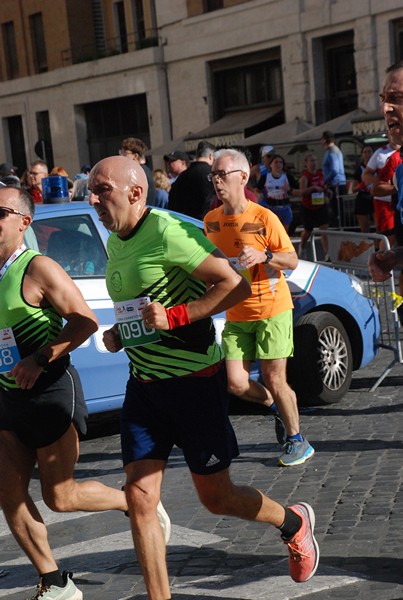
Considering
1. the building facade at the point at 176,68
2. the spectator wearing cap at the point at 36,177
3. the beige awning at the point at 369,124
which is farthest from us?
the building facade at the point at 176,68

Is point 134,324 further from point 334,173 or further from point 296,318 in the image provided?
point 334,173

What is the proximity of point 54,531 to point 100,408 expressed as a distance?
1.67 m

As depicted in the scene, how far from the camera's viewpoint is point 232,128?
33.2m

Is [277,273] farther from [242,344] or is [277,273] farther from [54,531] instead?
[54,531]

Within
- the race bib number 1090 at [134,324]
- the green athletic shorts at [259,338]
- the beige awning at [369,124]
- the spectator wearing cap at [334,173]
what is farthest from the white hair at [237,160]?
the beige awning at [369,124]

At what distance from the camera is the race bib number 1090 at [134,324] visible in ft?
14.8

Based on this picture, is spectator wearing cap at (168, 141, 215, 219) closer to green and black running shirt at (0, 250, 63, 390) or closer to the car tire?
the car tire

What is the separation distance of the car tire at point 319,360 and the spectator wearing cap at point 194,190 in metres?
2.45

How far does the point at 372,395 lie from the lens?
9.03 metres

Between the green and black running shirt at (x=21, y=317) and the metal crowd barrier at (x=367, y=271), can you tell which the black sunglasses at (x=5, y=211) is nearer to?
the green and black running shirt at (x=21, y=317)

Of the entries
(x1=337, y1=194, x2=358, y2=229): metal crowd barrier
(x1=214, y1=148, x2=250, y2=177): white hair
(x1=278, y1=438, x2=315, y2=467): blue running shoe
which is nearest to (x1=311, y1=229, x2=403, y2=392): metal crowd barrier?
(x1=278, y1=438, x2=315, y2=467): blue running shoe

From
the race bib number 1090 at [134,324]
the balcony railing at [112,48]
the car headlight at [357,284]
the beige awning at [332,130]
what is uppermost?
the balcony railing at [112,48]

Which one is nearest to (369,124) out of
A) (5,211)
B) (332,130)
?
(332,130)

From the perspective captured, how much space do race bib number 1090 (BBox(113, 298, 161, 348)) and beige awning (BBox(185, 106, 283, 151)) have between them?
26912 mm
